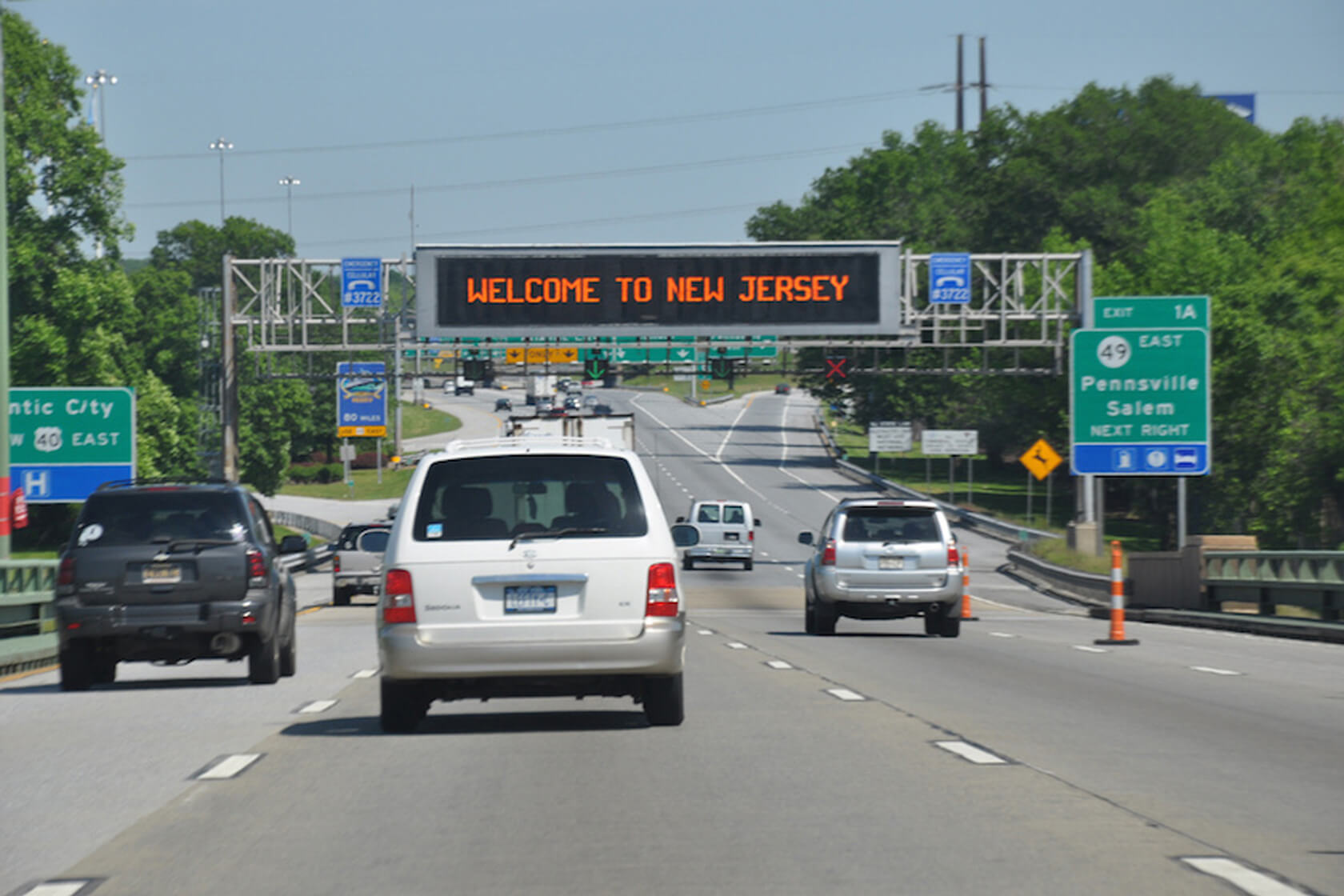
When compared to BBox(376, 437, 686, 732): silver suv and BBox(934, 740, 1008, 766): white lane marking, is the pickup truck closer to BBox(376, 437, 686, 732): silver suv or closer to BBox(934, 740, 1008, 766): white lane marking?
BBox(376, 437, 686, 732): silver suv

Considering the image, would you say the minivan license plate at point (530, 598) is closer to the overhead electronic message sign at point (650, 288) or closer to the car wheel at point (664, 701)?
the car wheel at point (664, 701)

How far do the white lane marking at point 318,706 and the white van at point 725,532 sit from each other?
3675 cm

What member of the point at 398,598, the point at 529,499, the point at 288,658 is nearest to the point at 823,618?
the point at 288,658

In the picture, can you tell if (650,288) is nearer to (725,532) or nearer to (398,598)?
(725,532)

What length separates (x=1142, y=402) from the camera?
37.7m

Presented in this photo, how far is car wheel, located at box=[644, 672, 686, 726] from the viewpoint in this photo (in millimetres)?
12719

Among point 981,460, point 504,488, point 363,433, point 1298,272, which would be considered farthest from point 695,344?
point 981,460

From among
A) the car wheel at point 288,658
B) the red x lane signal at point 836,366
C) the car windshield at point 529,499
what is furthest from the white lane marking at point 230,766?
the red x lane signal at point 836,366

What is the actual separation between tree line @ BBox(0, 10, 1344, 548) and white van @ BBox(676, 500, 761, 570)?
12.0m

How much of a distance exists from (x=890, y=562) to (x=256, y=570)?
32.0 feet

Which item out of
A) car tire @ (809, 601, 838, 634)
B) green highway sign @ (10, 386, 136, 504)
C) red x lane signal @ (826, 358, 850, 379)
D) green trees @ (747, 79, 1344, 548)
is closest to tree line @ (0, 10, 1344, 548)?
green trees @ (747, 79, 1344, 548)

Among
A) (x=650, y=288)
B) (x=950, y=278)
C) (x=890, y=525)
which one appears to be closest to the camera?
(x=890, y=525)

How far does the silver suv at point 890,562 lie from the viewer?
80.5ft

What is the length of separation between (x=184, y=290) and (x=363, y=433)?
104ft
